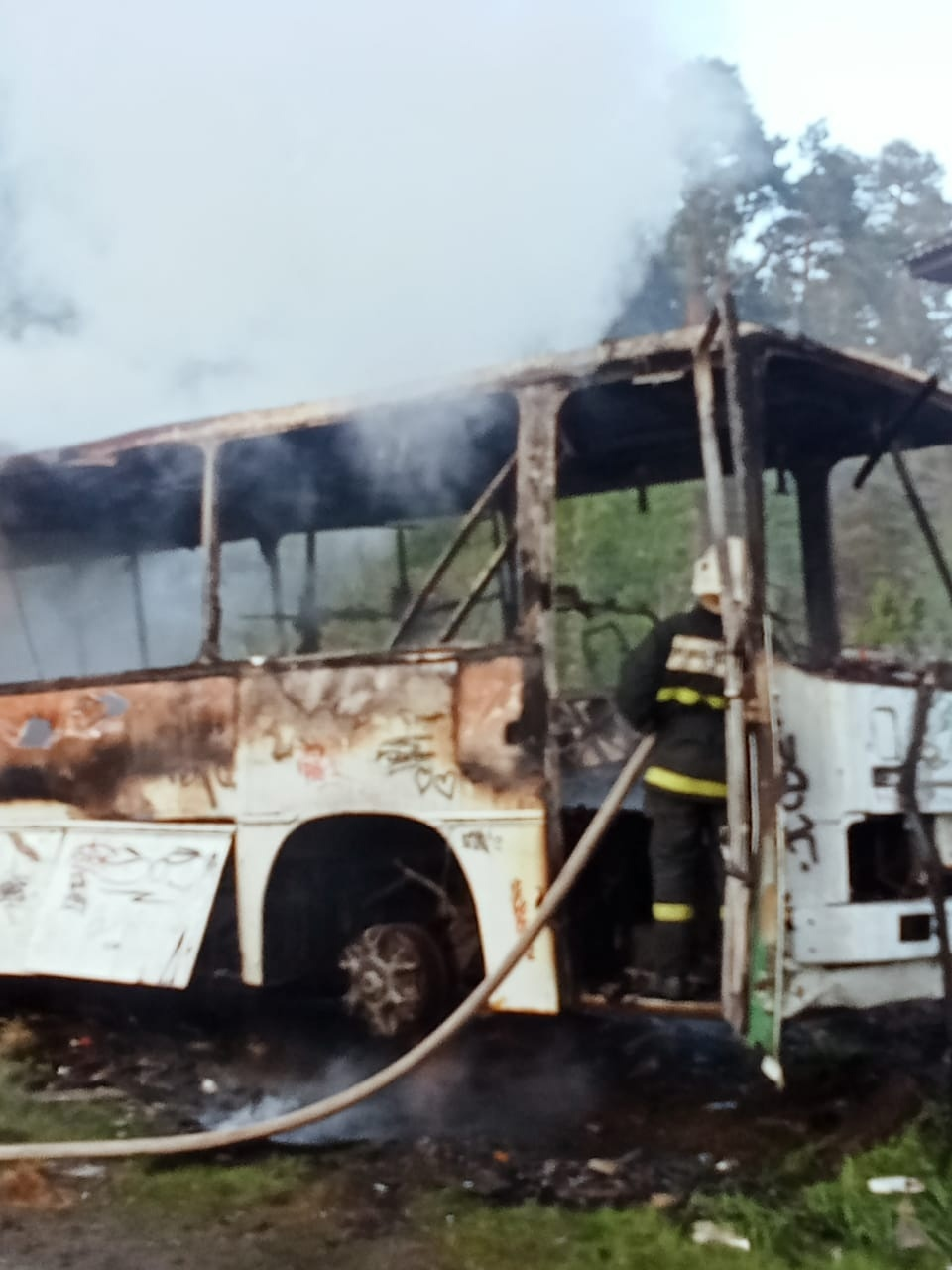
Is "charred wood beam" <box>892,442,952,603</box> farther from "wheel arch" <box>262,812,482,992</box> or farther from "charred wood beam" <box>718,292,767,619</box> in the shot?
"wheel arch" <box>262,812,482,992</box>

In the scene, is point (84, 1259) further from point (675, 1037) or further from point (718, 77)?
point (718, 77)

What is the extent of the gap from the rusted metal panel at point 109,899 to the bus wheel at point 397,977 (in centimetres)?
65

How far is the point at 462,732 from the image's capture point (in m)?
4.54

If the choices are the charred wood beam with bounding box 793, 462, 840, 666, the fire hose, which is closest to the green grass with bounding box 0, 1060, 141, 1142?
the fire hose

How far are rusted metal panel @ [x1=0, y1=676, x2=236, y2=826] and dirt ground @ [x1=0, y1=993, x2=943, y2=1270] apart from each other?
116 cm

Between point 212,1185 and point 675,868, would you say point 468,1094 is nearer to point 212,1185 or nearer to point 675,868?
point 212,1185

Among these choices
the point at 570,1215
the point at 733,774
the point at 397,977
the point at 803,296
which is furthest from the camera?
the point at 803,296

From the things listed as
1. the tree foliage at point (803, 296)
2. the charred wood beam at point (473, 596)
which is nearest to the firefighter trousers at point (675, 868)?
the charred wood beam at point (473, 596)

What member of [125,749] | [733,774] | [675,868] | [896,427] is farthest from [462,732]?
[896,427]

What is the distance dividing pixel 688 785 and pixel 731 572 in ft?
2.52

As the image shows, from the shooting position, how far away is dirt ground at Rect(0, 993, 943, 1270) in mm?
3715

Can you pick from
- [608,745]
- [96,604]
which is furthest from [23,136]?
[608,745]

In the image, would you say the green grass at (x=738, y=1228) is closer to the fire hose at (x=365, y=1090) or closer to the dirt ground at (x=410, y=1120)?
the dirt ground at (x=410, y=1120)

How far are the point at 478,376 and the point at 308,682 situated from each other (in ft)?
4.44
